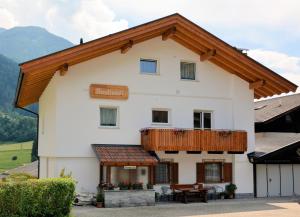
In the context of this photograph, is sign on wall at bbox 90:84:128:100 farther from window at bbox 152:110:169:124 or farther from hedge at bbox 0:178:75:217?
hedge at bbox 0:178:75:217

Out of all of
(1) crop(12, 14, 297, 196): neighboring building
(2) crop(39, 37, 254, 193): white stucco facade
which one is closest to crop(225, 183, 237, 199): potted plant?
(1) crop(12, 14, 297, 196): neighboring building

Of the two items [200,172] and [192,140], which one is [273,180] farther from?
[192,140]

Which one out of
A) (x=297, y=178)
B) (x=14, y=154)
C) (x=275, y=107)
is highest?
(x=275, y=107)

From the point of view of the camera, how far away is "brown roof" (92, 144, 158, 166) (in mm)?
20078

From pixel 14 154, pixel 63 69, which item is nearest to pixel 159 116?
pixel 63 69

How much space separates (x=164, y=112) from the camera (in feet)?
76.1

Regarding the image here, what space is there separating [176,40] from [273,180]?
8.76 meters

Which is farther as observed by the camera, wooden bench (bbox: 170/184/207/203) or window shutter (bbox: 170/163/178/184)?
window shutter (bbox: 170/163/178/184)

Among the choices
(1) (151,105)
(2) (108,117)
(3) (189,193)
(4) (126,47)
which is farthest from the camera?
(1) (151,105)

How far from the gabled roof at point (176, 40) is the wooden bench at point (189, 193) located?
6.20 m

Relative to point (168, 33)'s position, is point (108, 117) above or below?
below

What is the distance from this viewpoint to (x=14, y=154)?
8319cm

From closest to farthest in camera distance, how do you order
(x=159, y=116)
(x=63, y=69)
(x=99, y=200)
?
(x=99, y=200) < (x=63, y=69) < (x=159, y=116)

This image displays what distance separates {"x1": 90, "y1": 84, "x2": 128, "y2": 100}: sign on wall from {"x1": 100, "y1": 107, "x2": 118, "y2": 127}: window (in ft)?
2.02
